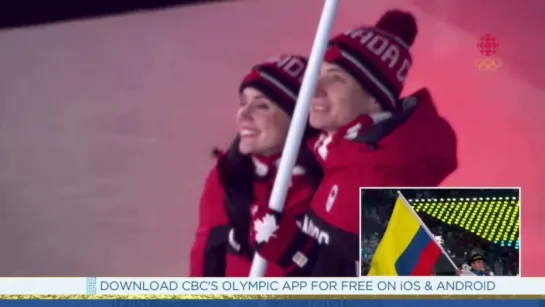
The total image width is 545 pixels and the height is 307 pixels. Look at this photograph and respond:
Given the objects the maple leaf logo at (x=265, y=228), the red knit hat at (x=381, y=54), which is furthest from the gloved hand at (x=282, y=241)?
the red knit hat at (x=381, y=54)

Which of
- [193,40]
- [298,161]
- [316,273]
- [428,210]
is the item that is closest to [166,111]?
[193,40]

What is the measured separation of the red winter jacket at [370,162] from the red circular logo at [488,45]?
216mm

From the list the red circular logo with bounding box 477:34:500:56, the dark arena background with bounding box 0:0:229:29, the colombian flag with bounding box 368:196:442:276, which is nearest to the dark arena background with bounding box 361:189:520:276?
the colombian flag with bounding box 368:196:442:276

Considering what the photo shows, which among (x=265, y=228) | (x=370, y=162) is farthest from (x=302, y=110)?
(x=265, y=228)

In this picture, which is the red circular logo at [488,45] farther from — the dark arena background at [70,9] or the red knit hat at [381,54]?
the dark arena background at [70,9]

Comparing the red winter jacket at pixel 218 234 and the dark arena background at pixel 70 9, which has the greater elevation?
the dark arena background at pixel 70 9

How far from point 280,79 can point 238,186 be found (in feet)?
1.19

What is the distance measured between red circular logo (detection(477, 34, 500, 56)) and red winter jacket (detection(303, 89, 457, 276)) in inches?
8.5

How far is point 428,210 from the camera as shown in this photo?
8.26 ft

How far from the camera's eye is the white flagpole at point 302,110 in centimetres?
252

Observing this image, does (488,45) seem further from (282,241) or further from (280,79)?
(282,241)

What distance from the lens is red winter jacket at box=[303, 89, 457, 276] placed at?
250 cm

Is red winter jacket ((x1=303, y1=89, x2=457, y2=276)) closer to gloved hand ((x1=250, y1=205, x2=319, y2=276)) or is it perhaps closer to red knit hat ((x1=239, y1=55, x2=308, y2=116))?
gloved hand ((x1=250, y1=205, x2=319, y2=276))

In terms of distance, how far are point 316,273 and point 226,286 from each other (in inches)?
11.6
